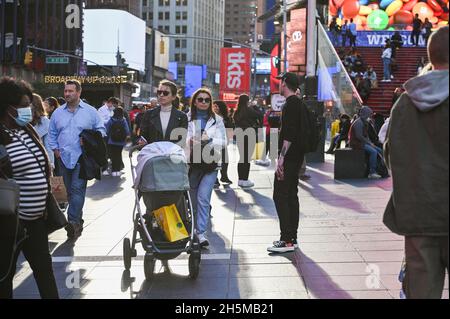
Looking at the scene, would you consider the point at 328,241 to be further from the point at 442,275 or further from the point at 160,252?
the point at 442,275

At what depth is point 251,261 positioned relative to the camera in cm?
741

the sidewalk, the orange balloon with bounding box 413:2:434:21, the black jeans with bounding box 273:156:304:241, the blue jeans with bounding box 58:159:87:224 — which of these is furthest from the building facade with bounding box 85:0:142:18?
the black jeans with bounding box 273:156:304:241

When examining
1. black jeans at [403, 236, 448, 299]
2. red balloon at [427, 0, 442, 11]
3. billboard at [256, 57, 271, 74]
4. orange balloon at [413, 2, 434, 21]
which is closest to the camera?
black jeans at [403, 236, 448, 299]

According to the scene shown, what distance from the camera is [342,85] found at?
25.2 m

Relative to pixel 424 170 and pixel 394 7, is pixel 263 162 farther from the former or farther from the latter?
pixel 394 7

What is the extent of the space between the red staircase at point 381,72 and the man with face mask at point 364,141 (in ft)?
40.9

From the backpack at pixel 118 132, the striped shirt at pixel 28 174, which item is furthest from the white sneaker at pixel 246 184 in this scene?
the striped shirt at pixel 28 174

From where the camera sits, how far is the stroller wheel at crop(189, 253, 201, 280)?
6609 millimetres

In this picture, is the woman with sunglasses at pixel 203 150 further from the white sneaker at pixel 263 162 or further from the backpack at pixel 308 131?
the white sneaker at pixel 263 162

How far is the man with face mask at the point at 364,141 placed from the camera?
16.0m

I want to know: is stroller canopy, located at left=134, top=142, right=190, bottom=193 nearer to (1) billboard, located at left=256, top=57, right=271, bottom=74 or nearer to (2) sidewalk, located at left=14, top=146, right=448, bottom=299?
(2) sidewalk, located at left=14, top=146, right=448, bottom=299

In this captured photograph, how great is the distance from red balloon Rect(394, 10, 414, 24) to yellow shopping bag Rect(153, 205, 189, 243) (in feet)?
135

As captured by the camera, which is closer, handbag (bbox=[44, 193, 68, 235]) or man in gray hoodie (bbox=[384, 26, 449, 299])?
man in gray hoodie (bbox=[384, 26, 449, 299])

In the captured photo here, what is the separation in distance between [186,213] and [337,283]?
1722 millimetres
